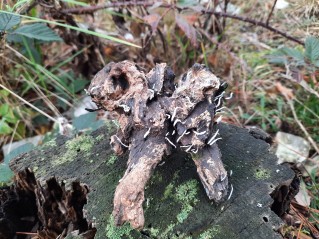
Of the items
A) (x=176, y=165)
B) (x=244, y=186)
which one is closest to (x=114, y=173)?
(x=176, y=165)

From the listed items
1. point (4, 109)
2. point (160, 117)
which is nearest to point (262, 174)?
point (160, 117)

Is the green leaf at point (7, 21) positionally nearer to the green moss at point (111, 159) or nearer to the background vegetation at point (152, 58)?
the background vegetation at point (152, 58)

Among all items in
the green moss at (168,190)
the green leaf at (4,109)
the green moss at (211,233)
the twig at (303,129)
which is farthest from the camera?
the green leaf at (4,109)

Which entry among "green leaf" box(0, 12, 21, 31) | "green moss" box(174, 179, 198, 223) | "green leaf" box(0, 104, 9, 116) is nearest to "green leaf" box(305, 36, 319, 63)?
"green moss" box(174, 179, 198, 223)

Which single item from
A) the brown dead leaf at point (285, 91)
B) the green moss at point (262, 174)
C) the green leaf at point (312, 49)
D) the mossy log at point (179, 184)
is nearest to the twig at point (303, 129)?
the brown dead leaf at point (285, 91)

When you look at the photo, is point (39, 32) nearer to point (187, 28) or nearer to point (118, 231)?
point (187, 28)

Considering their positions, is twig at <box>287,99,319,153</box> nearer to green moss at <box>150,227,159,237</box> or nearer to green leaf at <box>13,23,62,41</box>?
green moss at <box>150,227,159,237</box>

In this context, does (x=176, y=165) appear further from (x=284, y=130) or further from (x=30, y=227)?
(x=284, y=130)
